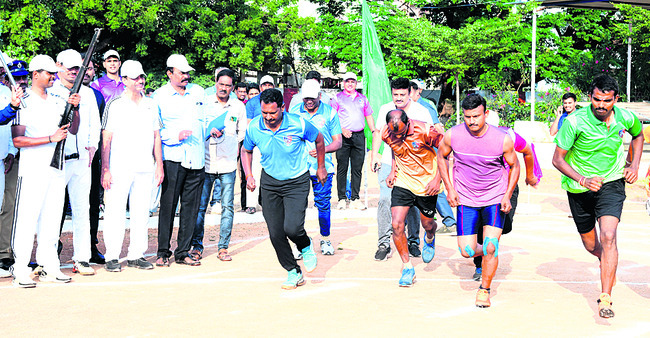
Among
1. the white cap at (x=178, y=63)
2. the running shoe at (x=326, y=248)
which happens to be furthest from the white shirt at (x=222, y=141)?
the running shoe at (x=326, y=248)

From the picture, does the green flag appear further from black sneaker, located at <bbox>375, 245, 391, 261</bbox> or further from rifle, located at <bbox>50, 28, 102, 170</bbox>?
rifle, located at <bbox>50, 28, 102, 170</bbox>

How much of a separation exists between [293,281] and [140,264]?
6.49 feet

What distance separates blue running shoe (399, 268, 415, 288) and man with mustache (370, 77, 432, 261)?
1439mm

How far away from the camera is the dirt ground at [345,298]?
5.90m

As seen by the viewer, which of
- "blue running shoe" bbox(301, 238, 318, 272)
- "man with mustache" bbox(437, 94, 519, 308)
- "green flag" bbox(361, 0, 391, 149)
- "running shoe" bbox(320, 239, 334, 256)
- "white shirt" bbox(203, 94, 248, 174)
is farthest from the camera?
"green flag" bbox(361, 0, 391, 149)

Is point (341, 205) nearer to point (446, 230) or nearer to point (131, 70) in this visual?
point (446, 230)

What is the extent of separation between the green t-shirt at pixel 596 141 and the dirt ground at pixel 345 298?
119 cm

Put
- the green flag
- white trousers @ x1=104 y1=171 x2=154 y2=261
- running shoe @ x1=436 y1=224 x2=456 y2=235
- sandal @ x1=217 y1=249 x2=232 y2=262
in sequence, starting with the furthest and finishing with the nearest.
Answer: the green flag, running shoe @ x1=436 y1=224 x2=456 y2=235, sandal @ x1=217 y1=249 x2=232 y2=262, white trousers @ x1=104 y1=171 x2=154 y2=261

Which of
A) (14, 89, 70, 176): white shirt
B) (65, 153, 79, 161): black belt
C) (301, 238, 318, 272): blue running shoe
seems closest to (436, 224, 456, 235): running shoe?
(301, 238, 318, 272): blue running shoe

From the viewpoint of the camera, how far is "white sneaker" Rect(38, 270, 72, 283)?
7.59 m

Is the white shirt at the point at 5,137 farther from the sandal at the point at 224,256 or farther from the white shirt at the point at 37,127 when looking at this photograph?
the sandal at the point at 224,256

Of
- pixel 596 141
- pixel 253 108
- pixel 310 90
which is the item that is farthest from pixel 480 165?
pixel 253 108

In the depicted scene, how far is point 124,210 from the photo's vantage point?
8234 millimetres

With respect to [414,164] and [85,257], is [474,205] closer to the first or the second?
[414,164]
